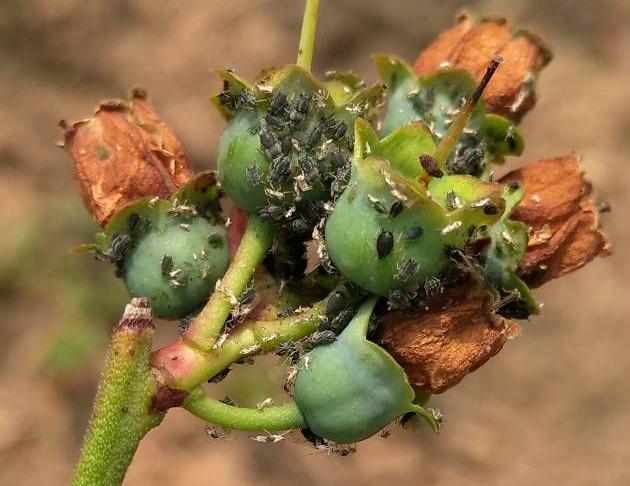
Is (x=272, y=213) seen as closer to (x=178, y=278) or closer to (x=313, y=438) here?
(x=178, y=278)

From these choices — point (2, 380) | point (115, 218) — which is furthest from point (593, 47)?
point (115, 218)

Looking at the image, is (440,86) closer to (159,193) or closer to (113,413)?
(159,193)

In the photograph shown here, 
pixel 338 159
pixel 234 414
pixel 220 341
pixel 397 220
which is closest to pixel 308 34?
pixel 338 159

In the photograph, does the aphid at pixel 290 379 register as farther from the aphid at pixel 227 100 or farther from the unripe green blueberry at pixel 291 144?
the aphid at pixel 227 100

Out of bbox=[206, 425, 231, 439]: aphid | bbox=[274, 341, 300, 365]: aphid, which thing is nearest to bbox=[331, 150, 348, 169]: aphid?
bbox=[274, 341, 300, 365]: aphid

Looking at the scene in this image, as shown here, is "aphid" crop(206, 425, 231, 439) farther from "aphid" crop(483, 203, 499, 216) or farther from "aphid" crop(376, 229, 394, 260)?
"aphid" crop(483, 203, 499, 216)
